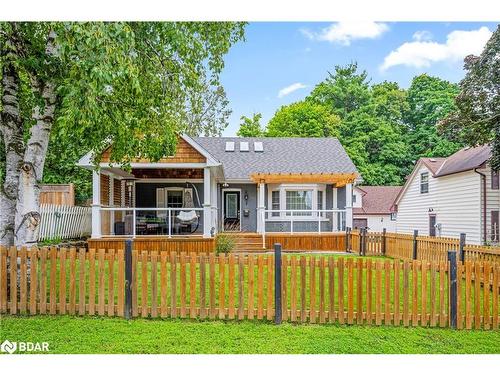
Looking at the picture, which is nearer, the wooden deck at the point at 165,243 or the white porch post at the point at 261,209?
the wooden deck at the point at 165,243

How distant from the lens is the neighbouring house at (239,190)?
34.9 ft

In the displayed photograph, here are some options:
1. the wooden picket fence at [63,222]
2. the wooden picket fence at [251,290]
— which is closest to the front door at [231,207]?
the wooden picket fence at [63,222]

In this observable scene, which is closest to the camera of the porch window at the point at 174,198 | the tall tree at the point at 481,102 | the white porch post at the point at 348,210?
the tall tree at the point at 481,102

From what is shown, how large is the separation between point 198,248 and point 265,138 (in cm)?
747

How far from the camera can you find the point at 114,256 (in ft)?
16.1

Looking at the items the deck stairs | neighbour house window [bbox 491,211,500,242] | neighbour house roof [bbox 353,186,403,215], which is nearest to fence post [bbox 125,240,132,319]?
the deck stairs

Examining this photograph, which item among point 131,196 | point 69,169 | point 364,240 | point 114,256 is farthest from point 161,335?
point 69,169

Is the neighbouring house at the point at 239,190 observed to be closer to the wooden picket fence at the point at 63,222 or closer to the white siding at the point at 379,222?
the wooden picket fence at the point at 63,222

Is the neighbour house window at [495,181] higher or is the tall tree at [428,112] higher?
the tall tree at [428,112]

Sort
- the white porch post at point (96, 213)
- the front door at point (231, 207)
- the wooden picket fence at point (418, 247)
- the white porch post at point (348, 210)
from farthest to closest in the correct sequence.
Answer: the front door at point (231, 207) < the white porch post at point (348, 210) < the white porch post at point (96, 213) < the wooden picket fence at point (418, 247)

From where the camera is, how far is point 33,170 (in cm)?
526

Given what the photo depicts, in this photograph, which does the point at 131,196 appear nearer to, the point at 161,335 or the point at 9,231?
the point at 9,231

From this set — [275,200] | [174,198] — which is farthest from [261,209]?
[174,198]

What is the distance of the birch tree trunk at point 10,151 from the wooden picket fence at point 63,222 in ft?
11.4
